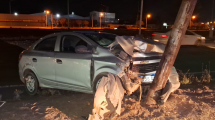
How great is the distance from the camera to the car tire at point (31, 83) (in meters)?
6.19

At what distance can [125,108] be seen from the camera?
4.43 metres

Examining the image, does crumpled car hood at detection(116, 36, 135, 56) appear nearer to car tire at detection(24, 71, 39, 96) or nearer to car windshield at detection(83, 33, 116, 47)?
car windshield at detection(83, 33, 116, 47)

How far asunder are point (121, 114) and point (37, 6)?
106507 millimetres

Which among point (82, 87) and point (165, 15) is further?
point (165, 15)

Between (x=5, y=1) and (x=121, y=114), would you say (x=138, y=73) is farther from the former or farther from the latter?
(x=5, y=1)

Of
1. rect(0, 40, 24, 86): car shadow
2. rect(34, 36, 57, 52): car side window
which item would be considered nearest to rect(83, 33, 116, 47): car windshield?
rect(34, 36, 57, 52): car side window

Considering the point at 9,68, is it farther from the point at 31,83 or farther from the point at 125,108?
the point at 125,108

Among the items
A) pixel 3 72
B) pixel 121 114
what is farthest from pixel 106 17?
pixel 121 114

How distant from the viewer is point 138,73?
16.4 ft

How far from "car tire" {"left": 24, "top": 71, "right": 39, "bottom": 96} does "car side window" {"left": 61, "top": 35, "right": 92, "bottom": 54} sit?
4.04 ft

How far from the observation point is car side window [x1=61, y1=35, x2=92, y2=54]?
552cm

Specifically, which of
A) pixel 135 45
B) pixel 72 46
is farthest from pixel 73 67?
pixel 135 45

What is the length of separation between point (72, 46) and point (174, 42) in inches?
111

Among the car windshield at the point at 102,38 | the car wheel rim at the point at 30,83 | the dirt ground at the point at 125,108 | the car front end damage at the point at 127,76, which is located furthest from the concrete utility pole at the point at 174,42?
the car wheel rim at the point at 30,83
